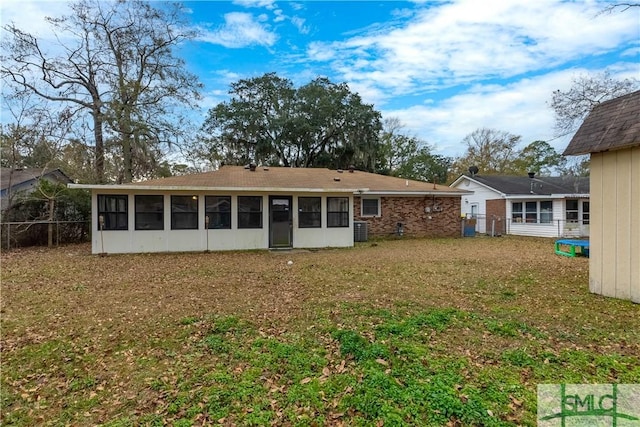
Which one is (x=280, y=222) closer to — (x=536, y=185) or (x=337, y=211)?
(x=337, y=211)

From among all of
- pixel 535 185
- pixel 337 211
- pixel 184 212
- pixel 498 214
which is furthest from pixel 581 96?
pixel 184 212

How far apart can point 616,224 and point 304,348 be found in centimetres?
524

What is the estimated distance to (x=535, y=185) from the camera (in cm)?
2072

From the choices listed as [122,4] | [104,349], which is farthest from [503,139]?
[104,349]

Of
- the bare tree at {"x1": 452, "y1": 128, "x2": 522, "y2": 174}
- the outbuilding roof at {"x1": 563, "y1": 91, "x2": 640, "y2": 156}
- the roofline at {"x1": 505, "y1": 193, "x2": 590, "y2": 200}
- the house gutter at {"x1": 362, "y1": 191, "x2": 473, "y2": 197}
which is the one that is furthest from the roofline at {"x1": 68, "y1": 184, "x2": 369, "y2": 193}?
the bare tree at {"x1": 452, "y1": 128, "x2": 522, "y2": 174}

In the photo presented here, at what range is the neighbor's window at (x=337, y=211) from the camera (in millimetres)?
13195

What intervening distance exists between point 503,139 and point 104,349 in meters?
38.6

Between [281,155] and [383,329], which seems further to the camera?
[281,155]

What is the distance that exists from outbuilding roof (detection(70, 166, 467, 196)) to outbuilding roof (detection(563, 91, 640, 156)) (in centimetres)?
764

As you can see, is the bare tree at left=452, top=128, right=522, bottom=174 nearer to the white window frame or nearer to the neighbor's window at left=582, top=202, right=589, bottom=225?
the neighbor's window at left=582, top=202, right=589, bottom=225

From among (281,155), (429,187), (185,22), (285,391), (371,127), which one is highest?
(185,22)

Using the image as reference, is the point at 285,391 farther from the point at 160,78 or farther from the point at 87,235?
the point at 160,78

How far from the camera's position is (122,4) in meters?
18.6

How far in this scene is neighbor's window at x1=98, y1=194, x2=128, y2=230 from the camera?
434 inches
